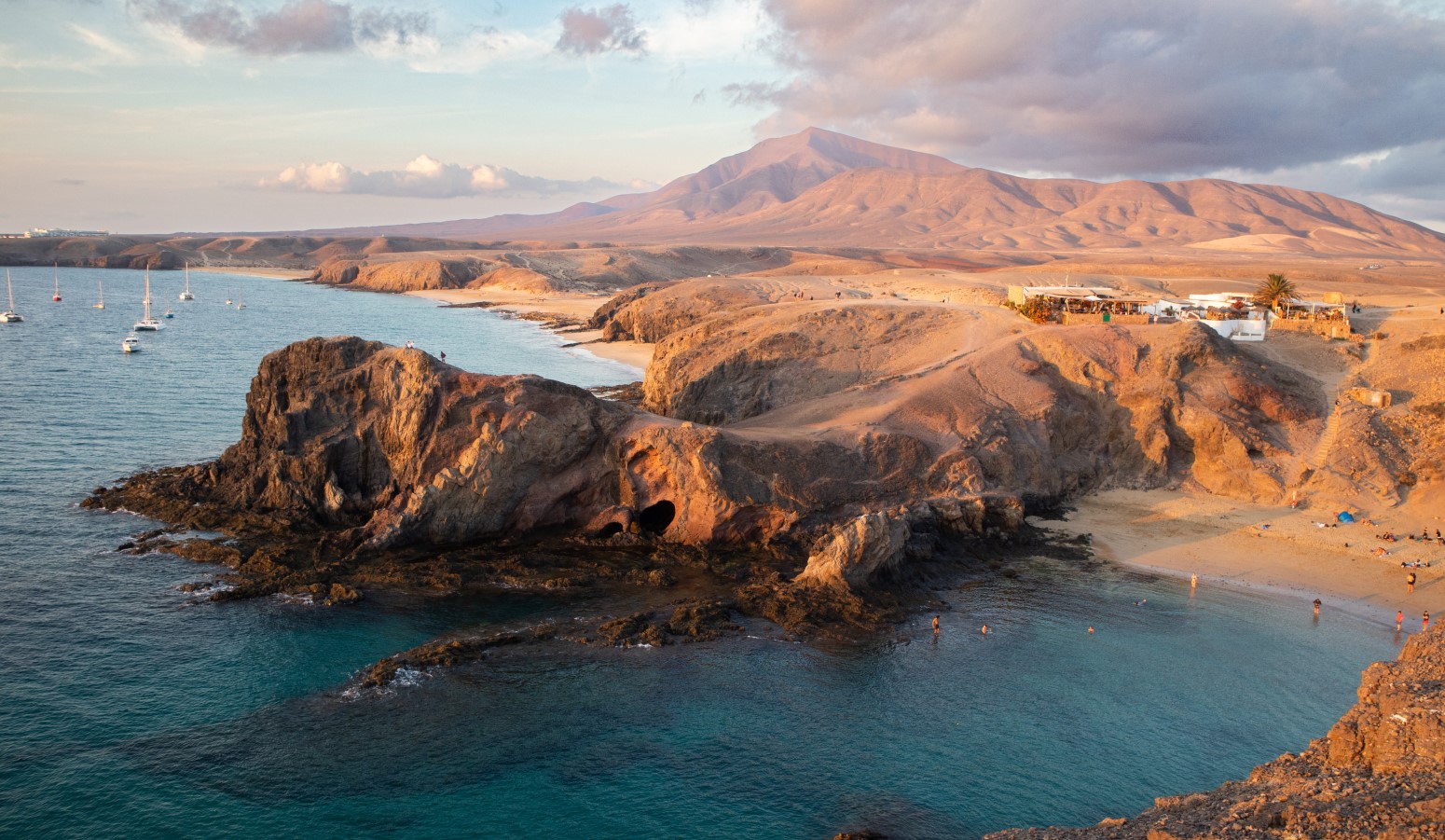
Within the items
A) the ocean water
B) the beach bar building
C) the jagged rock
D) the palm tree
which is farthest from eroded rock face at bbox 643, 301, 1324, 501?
the palm tree

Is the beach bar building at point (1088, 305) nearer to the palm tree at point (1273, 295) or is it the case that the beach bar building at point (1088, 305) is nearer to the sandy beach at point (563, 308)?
the palm tree at point (1273, 295)

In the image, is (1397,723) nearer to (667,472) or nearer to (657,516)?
(667,472)

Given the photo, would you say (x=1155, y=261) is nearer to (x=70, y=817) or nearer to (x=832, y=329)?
(x=832, y=329)

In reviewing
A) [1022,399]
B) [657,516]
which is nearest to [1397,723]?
[657,516]

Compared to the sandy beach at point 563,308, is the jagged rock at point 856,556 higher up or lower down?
lower down

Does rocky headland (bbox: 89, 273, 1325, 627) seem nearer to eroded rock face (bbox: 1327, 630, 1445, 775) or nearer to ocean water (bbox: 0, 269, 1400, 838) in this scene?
ocean water (bbox: 0, 269, 1400, 838)

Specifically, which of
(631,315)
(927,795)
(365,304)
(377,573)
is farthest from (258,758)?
(365,304)

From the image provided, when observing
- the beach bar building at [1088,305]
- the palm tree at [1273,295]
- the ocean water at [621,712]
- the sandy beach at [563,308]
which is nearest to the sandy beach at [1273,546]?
the ocean water at [621,712]
